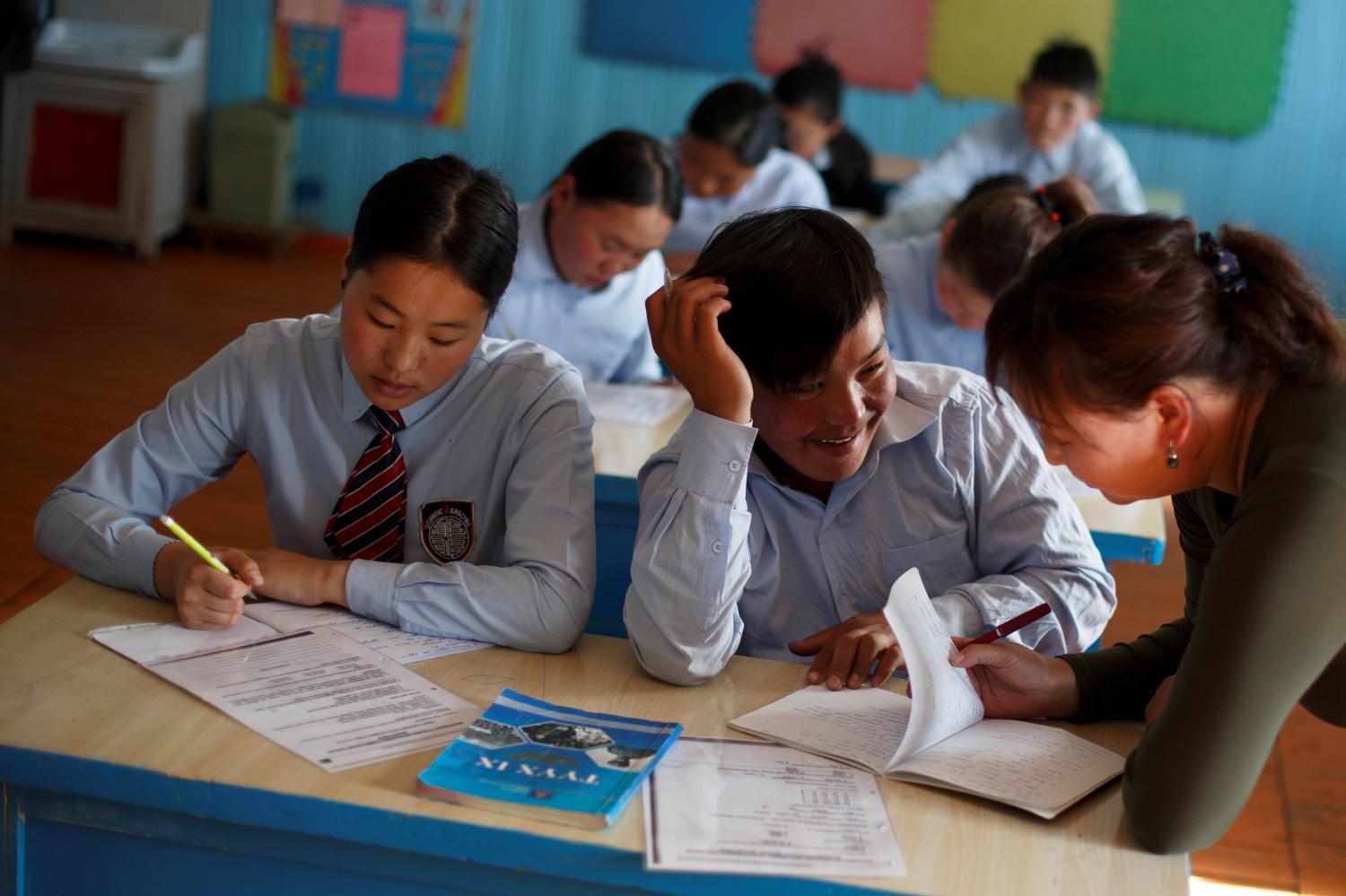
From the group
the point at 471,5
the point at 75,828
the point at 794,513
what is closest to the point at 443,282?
the point at 794,513

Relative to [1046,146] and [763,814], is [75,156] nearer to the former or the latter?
[1046,146]

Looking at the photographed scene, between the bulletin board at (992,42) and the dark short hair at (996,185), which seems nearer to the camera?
the dark short hair at (996,185)

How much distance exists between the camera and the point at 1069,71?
4684 mm

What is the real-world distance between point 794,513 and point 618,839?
2.19 ft

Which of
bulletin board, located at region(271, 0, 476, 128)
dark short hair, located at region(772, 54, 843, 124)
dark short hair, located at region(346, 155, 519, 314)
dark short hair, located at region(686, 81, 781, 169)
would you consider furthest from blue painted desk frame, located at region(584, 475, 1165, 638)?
bulletin board, located at region(271, 0, 476, 128)

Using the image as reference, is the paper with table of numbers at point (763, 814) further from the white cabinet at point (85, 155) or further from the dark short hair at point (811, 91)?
the white cabinet at point (85, 155)

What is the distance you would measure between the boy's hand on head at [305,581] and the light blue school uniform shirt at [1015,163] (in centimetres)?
354

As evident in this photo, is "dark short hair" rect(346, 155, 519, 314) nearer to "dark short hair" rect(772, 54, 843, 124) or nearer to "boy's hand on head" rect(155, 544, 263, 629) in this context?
"boy's hand on head" rect(155, 544, 263, 629)

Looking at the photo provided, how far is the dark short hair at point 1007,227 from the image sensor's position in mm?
2604

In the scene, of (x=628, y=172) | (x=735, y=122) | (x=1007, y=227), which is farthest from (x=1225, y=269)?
(x=735, y=122)

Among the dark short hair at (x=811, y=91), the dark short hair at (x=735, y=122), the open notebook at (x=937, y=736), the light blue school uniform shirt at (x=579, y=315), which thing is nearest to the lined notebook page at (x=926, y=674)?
the open notebook at (x=937, y=736)

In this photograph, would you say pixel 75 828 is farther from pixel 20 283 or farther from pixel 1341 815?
pixel 20 283

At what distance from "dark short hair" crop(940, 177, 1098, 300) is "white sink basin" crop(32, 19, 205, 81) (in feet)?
15.2

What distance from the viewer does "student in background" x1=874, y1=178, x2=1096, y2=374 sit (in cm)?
262
